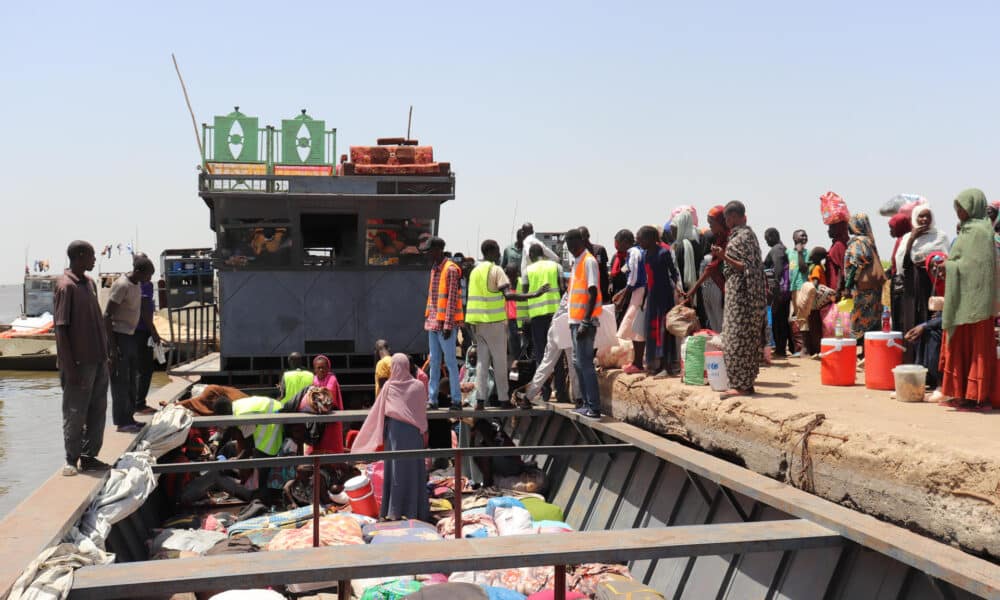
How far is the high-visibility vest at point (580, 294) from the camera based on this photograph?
7277 millimetres

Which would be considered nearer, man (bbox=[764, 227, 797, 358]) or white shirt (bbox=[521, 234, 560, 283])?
white shirt (bbox=[521, 234, 560, 283])

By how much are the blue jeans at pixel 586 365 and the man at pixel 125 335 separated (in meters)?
3.99

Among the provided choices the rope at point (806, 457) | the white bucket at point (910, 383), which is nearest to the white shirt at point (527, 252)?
the white bucket at point (910, 383)

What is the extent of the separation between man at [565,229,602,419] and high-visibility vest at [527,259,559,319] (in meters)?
1.01

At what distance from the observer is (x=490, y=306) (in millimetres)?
8391

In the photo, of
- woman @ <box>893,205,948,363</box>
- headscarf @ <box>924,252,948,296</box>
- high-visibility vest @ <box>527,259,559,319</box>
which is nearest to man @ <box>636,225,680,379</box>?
high-visibility vest @ <box>527,259,559,319</box>

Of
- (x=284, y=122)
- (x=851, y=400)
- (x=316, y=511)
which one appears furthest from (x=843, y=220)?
(x=284, y=122)

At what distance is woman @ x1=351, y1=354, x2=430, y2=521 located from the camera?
784 cm

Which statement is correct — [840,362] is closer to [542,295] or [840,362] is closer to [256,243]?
[542,295]

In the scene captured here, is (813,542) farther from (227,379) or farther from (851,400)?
(227,379)

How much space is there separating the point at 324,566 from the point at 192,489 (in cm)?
554

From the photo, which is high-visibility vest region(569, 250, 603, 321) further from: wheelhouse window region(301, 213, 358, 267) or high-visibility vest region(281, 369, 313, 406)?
wheelhouse window region(301, 213, 358, 267)

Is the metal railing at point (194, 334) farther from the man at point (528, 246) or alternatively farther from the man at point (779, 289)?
the man at point (779, 289)

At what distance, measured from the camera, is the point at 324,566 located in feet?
12.8
